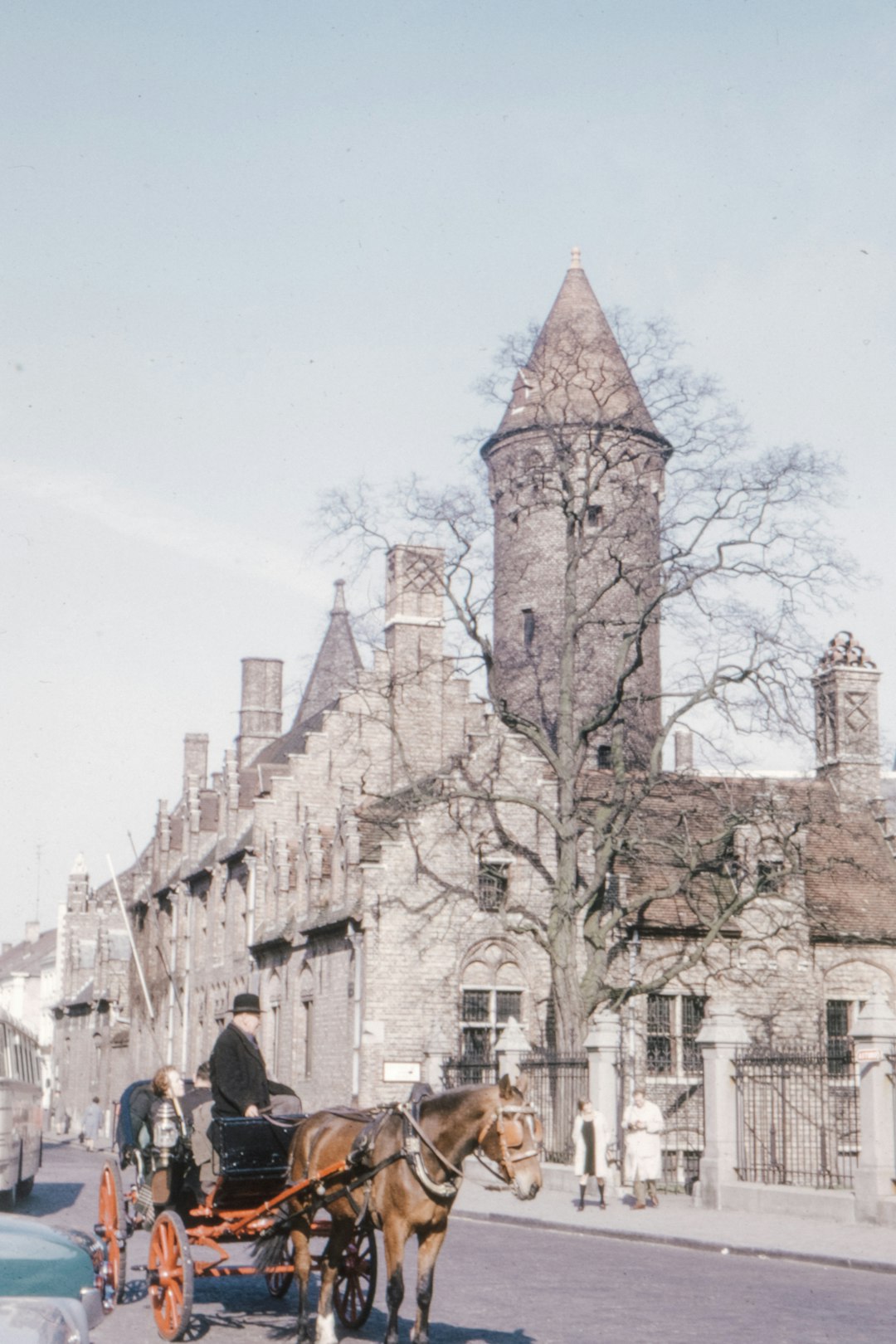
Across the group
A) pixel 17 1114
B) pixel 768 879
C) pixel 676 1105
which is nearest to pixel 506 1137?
pixel 17 1114

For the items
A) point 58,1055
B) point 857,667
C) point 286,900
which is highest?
point 857,667

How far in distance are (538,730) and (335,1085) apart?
9.69 meters

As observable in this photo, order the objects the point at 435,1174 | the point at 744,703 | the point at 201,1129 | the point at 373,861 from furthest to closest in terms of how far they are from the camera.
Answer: the point at 373,861, the point at 744,703, the point at 201,1129, the point at 435,1174

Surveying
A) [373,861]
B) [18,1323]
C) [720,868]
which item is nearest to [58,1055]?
[373,861]

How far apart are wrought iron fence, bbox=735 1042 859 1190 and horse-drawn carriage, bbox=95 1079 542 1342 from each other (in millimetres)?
12920

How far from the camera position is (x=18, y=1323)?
5859 mm

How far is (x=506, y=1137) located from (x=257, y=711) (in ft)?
171

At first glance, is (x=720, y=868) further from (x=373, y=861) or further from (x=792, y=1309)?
(x=792, y=1309)

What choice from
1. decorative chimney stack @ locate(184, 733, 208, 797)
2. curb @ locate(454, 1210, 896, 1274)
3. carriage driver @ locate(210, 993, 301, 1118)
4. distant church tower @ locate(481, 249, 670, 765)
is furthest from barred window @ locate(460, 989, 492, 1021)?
decorative chimney stack @ locate(184, 733, 208, 797)

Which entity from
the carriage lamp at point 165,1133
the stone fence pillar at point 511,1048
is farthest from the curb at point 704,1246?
the carriage lamp at point 165,1133

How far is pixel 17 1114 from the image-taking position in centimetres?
2200

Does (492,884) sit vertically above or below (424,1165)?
above

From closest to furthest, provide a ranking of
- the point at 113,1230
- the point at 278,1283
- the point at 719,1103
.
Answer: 1. the point at 113,1230
2. the point at 278,1283
3. the point at 719,1103

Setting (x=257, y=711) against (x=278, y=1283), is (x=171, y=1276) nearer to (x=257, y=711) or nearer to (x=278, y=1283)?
(x=278, y=1283)
